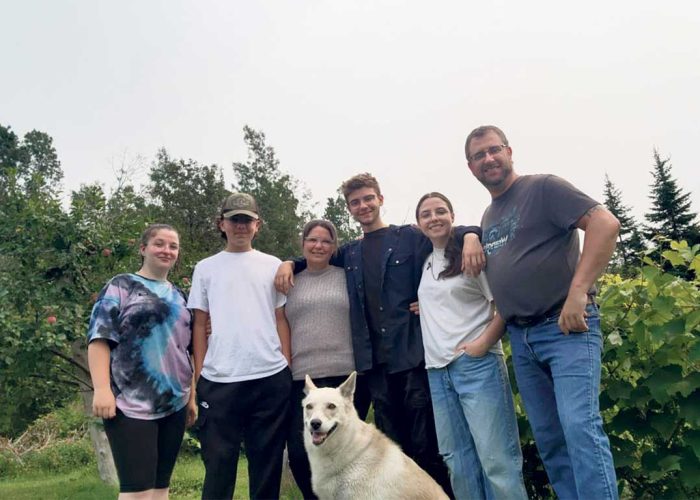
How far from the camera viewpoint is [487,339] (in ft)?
11.5

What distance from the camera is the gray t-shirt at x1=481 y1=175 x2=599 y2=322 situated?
3074 mm

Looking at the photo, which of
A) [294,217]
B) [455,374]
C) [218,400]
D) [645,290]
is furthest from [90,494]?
[294,217]

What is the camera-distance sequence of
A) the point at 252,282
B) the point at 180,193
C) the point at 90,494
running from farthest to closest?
the point at 180,193, the point at 90,494, the point at 252,282

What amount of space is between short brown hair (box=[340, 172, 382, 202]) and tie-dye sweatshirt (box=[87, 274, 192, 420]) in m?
1.57

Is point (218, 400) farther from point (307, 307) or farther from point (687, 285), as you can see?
point (687, 285)

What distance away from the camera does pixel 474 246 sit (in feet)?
11.6

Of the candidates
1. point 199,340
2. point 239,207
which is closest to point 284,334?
point 199,340

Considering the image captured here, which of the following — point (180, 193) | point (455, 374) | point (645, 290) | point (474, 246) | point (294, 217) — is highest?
point (180, 193)

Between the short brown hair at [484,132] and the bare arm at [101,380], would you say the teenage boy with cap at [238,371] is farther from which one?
the short brown hair at [484,132]

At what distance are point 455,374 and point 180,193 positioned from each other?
30528 mm

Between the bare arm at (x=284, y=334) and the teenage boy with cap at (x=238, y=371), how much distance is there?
0.06m

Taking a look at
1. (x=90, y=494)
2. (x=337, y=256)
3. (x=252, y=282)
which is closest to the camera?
(x=252, y=282)

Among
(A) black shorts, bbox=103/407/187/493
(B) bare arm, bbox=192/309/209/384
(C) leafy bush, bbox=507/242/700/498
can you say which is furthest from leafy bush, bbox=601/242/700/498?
(A) black shorts, bbox=103/407/187/493

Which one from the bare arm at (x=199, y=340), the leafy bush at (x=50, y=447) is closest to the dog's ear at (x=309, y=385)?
the bare arm at (x=199, y=340)
